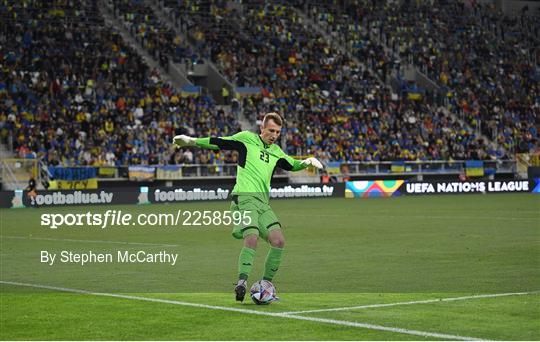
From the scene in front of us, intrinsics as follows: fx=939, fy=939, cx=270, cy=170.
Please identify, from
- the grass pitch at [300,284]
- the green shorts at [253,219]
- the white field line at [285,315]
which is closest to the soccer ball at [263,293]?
the grass pitch at [300,284]

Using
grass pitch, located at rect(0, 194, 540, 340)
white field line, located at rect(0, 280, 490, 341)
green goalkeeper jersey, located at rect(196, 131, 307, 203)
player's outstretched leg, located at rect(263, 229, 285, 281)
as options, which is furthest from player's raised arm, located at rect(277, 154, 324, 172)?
white field line, located at rect(0, 280, 490, 341)

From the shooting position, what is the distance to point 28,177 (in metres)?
42.1

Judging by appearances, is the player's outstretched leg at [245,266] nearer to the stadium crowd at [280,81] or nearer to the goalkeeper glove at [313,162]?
the goalkeeper glove at [313,162]

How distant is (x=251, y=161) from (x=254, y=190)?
1.27ft

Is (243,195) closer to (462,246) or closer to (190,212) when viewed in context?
(462,246)

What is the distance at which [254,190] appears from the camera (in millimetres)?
11461

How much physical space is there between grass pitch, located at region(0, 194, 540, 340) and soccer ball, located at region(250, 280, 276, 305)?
0.12m

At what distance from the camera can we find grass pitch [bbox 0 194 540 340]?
955 centimetres

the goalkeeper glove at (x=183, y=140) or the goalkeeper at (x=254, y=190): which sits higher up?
the goalkeeper glove at (x=183, y=140)

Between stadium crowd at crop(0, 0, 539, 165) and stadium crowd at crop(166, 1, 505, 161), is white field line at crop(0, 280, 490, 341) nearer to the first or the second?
stadium crowd at crop(0, 0, 539, 165)

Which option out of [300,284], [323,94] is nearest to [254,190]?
[300,284]

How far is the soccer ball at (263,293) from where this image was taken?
11164mm

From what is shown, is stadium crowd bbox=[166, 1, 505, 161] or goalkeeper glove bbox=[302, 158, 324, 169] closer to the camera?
goalkeeper glove bbox=[302, 158, 324, 169]

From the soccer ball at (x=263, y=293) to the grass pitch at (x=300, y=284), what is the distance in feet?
0.40
